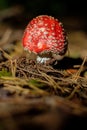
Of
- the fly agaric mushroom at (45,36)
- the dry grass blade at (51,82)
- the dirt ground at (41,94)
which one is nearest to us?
the dirt ground at (41,94)

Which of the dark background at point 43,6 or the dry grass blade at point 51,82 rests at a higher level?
the dark background at point 43,6

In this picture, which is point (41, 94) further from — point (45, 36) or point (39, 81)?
point (45, 36)

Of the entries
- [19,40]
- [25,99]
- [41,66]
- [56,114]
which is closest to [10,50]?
[19,40]

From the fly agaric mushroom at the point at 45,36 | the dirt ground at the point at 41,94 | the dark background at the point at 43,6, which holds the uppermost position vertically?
the dark background at the point at 43,6

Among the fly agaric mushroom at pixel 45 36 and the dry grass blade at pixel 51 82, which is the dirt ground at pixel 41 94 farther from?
the fly agaric mushroom at pixel 45 36

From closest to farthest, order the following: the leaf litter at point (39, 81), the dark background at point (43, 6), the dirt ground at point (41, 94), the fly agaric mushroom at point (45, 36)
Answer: the dirt ground at point (41, 94)
the leaf litter at point (39, 81)
the fly agaric mushroom at point (45, 36)
the dark background at point (43, 6)

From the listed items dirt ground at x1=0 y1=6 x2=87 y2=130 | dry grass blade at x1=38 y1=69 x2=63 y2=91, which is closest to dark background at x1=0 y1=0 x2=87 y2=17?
dirt ground at x1=0 y1=6 x2=87 y2=130

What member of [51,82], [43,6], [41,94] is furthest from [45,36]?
[43,6]

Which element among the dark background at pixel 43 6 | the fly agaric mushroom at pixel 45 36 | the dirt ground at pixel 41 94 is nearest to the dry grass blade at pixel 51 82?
the dirt ground at pixel 41 94
